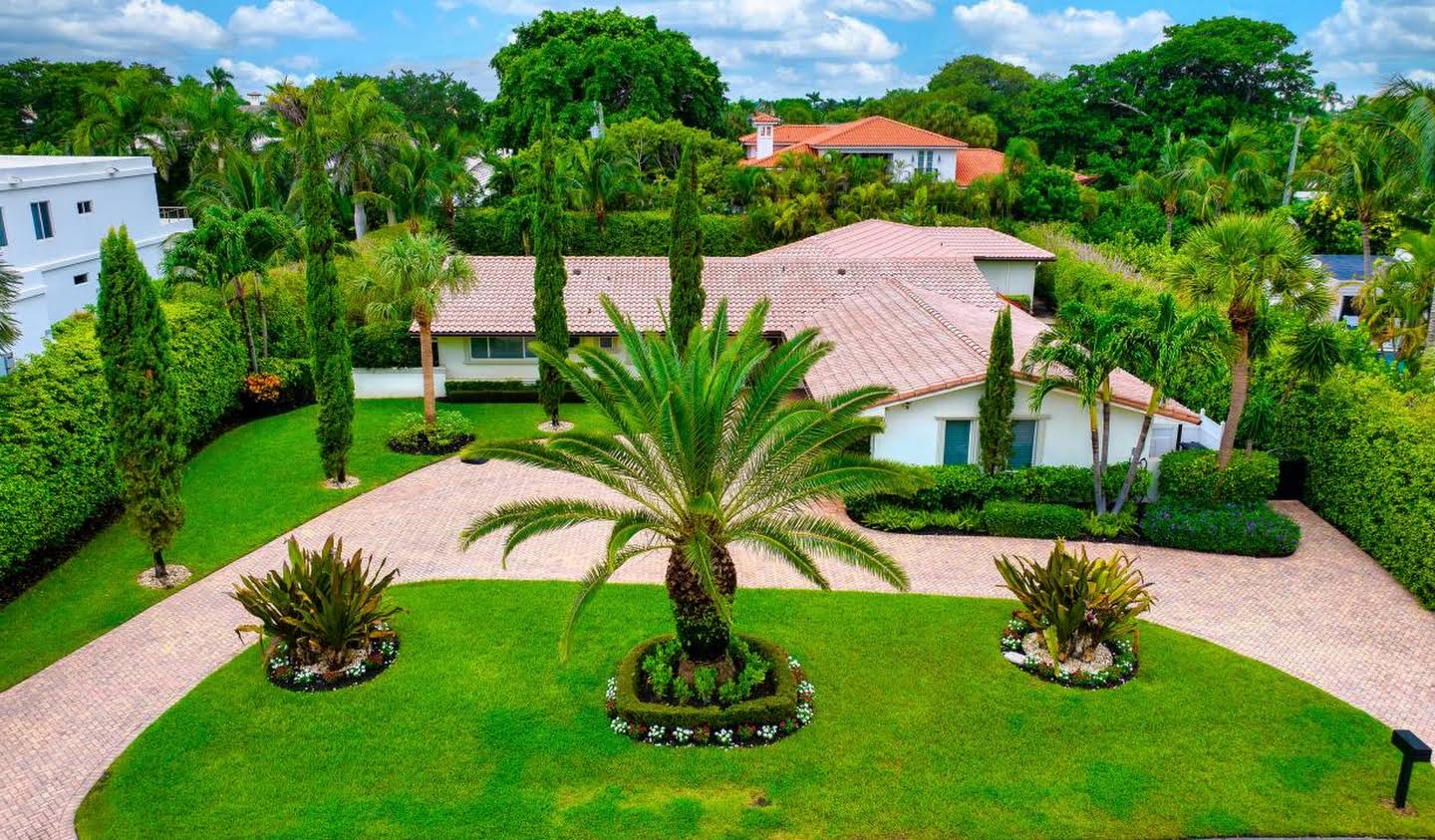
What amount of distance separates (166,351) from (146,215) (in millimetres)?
28147

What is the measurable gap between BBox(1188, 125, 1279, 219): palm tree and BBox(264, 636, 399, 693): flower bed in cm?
4126

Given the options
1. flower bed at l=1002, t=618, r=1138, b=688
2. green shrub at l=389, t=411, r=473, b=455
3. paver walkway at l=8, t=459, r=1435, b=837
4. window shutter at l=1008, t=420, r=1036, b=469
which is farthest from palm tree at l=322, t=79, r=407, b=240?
flower bed at l=1002, t=618, r=1138, b=688

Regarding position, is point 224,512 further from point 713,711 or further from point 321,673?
point 713,711

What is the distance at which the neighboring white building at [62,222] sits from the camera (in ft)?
A: 100

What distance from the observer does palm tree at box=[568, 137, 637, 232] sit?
1695 inches

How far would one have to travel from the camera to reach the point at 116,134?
52.0 m

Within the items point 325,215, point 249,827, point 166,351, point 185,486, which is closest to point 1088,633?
point 249,827

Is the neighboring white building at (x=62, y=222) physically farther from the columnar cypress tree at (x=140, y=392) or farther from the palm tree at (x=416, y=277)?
the columnar cypress tree at (x=140, y=392)

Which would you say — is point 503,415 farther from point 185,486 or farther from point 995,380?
point 995,380

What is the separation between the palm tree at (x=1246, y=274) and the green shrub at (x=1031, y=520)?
450cm

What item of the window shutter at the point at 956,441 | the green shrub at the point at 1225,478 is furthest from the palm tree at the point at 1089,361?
the window shutter at the point at 956,441

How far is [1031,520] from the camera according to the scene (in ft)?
69.2

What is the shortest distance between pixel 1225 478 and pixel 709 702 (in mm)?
13588

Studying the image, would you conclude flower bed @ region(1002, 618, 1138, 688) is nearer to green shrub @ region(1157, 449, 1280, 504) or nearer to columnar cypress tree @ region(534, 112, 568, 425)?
green shrub @ region(1157, 449, 1280, 504)
